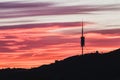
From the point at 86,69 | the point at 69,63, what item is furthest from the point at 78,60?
the point at 86,69

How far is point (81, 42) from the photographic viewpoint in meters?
119

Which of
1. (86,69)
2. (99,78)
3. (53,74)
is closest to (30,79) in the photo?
(53,74)

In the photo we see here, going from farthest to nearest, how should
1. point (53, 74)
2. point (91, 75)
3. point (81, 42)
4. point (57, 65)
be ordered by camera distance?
point (57, 65) < point (53, 74) < point (91, 75) < point (81, 42)

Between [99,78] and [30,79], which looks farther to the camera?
[30,79]

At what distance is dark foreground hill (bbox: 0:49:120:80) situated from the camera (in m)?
130

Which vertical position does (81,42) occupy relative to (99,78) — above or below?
above

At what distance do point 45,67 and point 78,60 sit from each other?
13777 millimetres

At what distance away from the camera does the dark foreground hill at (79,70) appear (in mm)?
129750

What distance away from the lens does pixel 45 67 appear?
Result: 161500 millimetres

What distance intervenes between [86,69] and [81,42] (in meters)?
20.8

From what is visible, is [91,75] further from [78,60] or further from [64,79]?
[78,60]

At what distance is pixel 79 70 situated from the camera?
139625mm

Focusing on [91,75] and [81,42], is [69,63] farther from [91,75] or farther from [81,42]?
[81,42]

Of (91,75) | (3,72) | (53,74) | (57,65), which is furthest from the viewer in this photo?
(3,72)
